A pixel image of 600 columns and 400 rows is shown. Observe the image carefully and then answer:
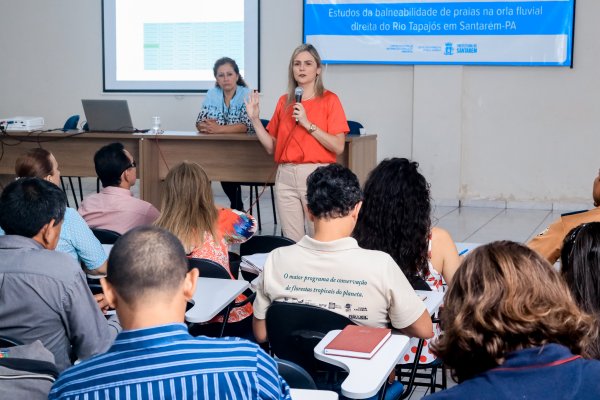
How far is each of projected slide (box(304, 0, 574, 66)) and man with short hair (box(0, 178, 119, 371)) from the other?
6171 millimetres

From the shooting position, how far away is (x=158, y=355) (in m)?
1.34

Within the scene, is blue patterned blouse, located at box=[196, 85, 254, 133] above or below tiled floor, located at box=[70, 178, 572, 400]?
above

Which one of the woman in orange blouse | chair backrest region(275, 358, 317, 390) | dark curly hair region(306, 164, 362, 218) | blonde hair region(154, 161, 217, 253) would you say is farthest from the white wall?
chair backrest region(275, 358, 317, 390)

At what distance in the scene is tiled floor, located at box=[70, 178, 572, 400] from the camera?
257 inches

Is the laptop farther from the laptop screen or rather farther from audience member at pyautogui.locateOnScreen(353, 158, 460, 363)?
audience member at pyautogui.locateOnScreen(353, 158, 460, 363)

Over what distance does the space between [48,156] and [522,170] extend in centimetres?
536

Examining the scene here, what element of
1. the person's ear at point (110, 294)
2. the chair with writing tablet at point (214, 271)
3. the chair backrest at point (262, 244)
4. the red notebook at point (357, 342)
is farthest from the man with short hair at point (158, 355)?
the chair backrest at point (262, 244)

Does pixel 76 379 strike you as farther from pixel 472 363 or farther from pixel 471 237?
pixel 471 237

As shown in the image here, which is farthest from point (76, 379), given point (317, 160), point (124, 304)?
point (317, 160)

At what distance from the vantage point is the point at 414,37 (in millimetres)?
7914

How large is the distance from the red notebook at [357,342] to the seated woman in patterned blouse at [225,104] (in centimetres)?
389

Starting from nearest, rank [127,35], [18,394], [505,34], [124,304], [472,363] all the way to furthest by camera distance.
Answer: [472,363], [124,304], [18,394], [505,34], [127,35]

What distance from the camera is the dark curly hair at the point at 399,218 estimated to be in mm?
2748

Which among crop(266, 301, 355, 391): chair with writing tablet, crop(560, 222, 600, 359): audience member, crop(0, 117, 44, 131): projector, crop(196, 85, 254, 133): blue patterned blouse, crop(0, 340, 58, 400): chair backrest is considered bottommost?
crop(266, 301, 355, 391): chair with writing tablet
